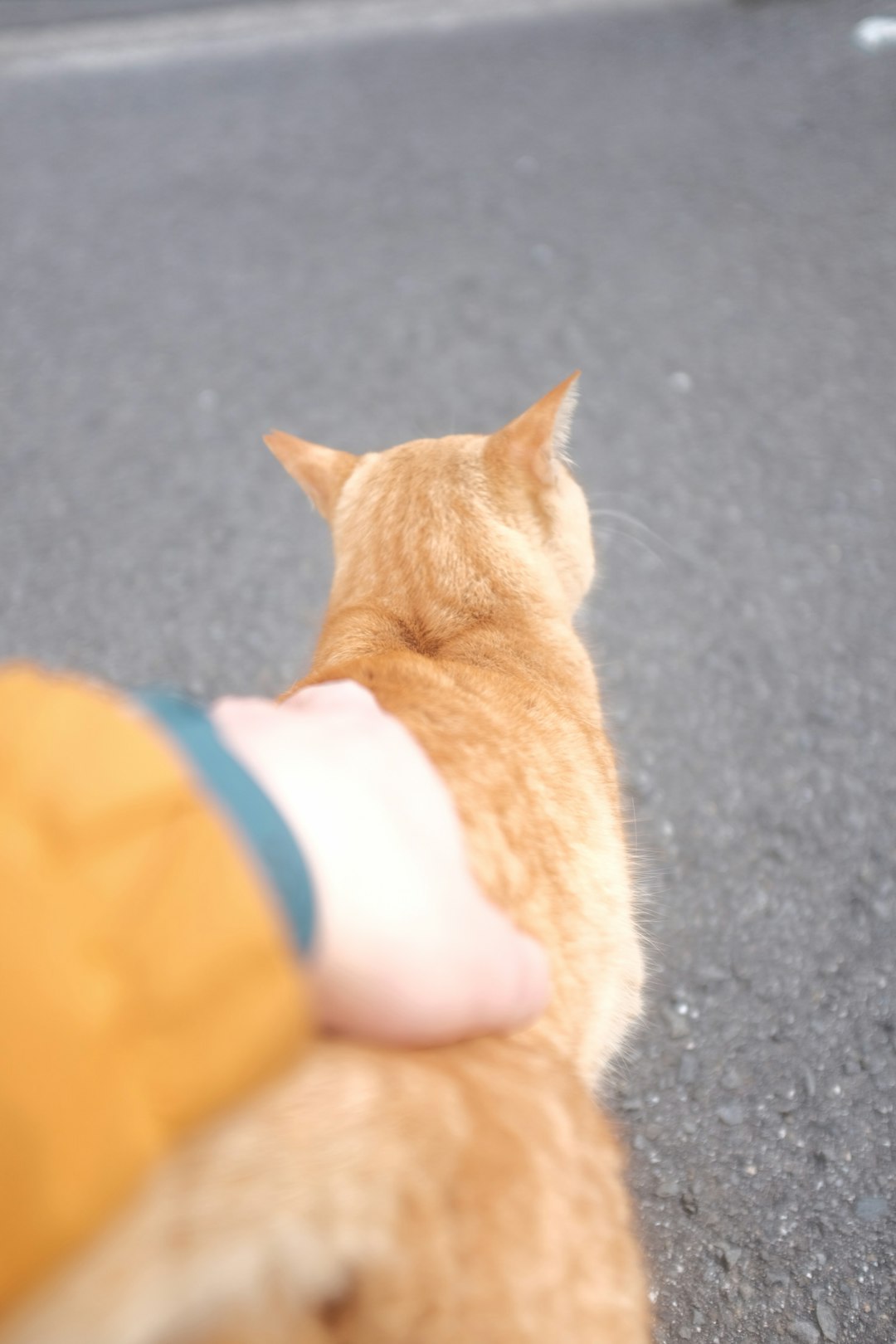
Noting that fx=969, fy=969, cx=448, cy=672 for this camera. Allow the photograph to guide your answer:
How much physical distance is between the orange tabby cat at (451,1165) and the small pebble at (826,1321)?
1.18 feet

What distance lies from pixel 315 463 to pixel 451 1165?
928mm

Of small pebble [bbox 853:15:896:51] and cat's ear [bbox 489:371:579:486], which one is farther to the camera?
small pebble [bbox 853:15:896:51]

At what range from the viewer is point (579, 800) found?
93cm

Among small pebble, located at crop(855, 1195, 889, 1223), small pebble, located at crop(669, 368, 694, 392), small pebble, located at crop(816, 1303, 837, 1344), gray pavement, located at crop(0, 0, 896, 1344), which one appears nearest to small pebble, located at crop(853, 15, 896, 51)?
gray pavement, located at crop(0, 0, 896, 1344)

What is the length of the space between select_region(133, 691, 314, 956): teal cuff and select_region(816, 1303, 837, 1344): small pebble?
86 cm

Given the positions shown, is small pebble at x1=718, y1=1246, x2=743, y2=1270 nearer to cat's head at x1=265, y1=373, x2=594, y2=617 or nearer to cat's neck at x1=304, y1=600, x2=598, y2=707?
cat's neck at x1=304, y1=600, x2=598, y2=707

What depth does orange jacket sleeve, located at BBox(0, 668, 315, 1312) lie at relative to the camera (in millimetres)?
368

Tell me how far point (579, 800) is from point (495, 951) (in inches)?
15.0

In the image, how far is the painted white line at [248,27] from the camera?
8.79ft

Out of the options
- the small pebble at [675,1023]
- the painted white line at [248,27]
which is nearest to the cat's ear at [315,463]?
the small pebble at [675,1023]

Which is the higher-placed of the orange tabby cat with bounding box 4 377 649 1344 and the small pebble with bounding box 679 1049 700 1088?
the orange tabby cat with bounding box 4 377 649 1344

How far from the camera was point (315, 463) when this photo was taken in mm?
1220

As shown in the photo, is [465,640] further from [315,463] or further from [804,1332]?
[804,1332]

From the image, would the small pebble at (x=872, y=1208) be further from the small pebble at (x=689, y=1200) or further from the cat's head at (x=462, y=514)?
the cat's head at (x=462, y=514)
